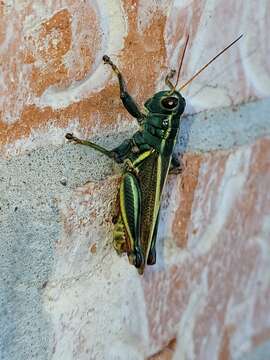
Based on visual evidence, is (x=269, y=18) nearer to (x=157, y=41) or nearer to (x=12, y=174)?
(x=157, y=41)

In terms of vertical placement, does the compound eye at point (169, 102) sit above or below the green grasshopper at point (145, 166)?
above

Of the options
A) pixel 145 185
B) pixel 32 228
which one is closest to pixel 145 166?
pixel 145 185

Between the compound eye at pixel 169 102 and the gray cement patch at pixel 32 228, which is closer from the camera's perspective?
the gray cement patch at pixel 32 228

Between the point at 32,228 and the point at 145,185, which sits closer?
the point at 32,228

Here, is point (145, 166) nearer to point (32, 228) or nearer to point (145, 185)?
point (145, 185)

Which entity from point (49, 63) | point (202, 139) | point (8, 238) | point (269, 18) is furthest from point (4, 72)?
point (269, 18)
